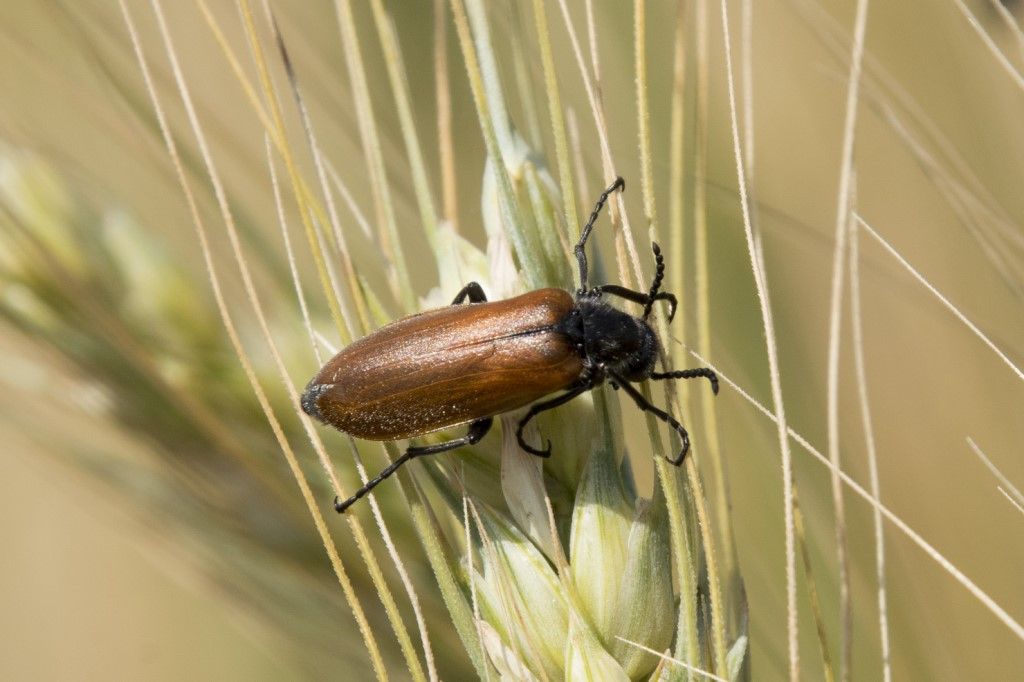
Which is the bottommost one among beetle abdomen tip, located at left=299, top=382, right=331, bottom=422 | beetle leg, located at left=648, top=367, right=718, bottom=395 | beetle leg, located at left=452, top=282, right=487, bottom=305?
beetle leg, located at left=648, top=367, right=718, bottom=395

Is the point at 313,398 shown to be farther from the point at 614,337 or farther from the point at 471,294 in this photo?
the point at 614,337

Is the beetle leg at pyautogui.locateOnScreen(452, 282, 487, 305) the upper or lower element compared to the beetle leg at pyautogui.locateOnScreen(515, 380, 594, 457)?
upper

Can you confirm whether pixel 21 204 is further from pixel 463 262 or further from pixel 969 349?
pixel 969 349

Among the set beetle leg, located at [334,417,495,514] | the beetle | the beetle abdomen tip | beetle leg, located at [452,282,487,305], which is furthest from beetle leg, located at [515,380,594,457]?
the beetle abdomen tip

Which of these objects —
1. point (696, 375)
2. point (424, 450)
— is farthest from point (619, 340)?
point (424, 450)

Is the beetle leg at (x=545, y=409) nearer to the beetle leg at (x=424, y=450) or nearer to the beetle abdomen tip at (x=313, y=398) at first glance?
the beetle leg at (x=424, y=450)

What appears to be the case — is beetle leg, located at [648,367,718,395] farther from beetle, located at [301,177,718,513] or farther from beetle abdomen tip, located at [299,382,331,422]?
beetle abdomen tip, located at [299,382,331,422]

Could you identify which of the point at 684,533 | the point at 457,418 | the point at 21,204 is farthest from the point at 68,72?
the point at 684,533

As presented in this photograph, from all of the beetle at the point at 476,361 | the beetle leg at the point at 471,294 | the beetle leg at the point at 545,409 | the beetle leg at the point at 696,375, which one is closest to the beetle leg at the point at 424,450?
the beetle at the point at 476,361
